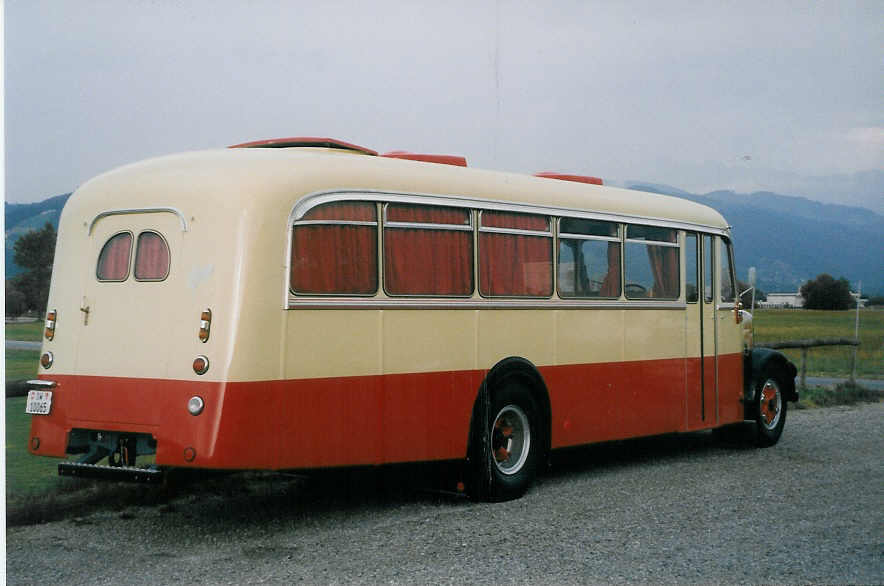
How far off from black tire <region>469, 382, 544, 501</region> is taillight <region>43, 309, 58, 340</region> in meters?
3.23

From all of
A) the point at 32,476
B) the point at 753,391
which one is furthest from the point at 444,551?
the point at 753,391

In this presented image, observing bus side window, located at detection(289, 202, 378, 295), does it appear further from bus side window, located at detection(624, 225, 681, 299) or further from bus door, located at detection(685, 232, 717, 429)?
bus door, located at detection(685, 232, 717, 429)

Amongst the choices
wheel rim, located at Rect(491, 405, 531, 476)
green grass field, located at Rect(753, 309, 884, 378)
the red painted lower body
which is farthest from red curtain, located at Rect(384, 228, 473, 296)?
green grass field, located at Rect(753, 309, 884, 378)

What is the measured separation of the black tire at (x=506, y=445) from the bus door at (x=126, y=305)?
2647mm

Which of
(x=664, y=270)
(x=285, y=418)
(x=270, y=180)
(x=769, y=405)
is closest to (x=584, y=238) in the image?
(x=664, y=270)

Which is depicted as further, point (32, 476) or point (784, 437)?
point (784, 437)

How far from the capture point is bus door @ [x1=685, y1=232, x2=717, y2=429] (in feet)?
37.2

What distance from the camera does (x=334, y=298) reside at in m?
7.52

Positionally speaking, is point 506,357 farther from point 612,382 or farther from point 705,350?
point 705,350

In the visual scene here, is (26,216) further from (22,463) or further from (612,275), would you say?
(612,275)

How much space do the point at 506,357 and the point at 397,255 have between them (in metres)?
1.47

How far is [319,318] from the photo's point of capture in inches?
292

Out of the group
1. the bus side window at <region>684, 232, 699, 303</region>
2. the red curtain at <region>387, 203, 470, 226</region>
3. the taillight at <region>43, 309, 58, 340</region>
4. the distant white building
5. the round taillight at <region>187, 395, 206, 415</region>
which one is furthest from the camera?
the distant white building

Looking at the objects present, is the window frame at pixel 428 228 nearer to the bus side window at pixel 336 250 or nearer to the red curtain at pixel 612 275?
the bus side window at pixel 336 250
